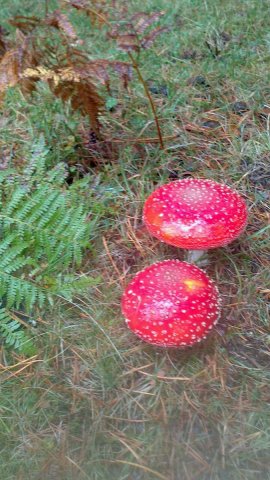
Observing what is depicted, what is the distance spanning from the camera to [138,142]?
352 centimetres

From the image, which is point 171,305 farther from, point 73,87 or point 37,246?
point 73,87

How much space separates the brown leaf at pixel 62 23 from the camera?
278cm

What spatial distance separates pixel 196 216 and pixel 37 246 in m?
0.83

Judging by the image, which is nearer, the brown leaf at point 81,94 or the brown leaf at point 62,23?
the brown leaf at point 62,23

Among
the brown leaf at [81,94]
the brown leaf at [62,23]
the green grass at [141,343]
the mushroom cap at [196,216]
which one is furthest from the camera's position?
the brown leaf at [81,94]

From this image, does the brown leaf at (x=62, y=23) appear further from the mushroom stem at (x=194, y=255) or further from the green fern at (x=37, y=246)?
the mushroom stem at (x=194, y=255)

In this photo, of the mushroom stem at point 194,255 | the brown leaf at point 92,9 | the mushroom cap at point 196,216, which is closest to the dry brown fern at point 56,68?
the brown leaf at point 92,9

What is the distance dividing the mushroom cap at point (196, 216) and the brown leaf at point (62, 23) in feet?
2.85

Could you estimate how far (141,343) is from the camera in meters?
2.63

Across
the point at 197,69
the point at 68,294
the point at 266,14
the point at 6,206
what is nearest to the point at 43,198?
the point at 6,206

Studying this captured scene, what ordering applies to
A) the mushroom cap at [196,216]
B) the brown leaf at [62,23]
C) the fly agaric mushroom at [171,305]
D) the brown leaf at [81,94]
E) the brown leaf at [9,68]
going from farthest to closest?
the brown leaf at [81,94]
the brown leaf at [9,68]
the brown leaf at [62,23]
the mushroom cap at [196,216]
the fly agaric mushroom at [171,305]

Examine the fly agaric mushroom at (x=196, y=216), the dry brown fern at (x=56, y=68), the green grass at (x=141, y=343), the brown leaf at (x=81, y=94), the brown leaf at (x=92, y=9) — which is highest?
the brown leaf at (x=92, y=9)

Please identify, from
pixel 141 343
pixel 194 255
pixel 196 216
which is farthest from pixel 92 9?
pixel 141 343

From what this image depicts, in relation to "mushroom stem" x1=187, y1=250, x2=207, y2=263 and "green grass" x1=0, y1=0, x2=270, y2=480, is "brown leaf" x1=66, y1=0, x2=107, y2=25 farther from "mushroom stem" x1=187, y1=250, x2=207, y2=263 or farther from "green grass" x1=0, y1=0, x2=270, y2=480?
"mushroom stem" x1=187, y1=250, x2=207, y2=263
